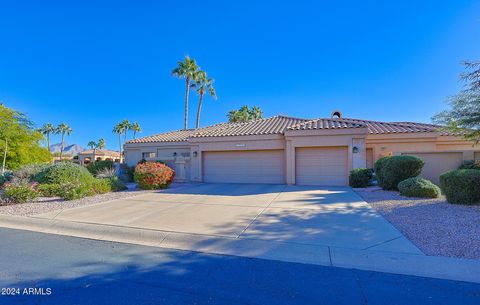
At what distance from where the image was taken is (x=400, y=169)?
11.7 meters

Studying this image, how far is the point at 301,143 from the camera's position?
15.9 meters

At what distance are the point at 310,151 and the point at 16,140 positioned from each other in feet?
82.8

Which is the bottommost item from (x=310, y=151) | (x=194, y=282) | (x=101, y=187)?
(x=194, y=282)


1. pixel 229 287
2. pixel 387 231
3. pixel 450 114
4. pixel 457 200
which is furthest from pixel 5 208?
pixel 450 114

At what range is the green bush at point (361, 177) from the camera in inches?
548

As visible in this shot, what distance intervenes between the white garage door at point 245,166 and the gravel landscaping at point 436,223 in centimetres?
728

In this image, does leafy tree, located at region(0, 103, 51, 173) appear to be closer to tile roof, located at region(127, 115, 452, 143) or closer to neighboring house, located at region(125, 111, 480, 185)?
tile roof, located at region(127, 115, 452, 143)

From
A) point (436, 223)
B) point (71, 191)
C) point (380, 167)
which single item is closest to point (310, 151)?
point (380, 167)

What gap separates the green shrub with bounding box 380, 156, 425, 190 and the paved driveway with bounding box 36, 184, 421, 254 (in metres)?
2.44

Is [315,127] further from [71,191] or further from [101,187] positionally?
[71,191]

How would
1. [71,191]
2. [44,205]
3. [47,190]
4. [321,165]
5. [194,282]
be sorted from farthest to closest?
1. [321,165]
2. [47,190]
3. [71,191]
4. [44,205]
5. [194,282]

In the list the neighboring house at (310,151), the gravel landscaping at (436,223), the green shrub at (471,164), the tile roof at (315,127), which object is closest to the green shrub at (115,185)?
the neighboring house at (310,151)

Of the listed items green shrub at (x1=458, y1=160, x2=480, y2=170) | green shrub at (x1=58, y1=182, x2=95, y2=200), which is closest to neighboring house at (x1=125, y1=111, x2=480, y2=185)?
green shrub at (x1=458, y1=160, x2=480, y2=170)

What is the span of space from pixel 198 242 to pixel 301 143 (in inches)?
452
